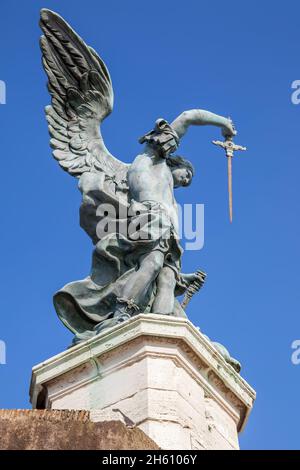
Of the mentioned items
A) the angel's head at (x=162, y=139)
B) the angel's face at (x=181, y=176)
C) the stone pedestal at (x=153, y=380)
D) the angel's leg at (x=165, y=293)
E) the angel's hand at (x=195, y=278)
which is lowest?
the stone pedestal at (x=153, y=380)

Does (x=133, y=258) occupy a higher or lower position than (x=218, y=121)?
lower

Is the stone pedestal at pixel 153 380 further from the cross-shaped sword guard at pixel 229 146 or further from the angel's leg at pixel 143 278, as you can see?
the cross-shaped sword guard at pixel 229 146

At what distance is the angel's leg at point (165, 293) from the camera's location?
26.5ft

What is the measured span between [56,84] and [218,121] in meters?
1.75

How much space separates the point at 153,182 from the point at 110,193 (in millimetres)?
422

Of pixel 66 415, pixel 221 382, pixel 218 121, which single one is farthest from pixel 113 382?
pixel 218 121

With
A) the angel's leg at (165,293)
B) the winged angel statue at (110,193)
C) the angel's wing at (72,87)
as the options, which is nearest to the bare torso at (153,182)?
the winged angel statue at (110,193)

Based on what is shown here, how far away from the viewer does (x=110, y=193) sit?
8.90 metres

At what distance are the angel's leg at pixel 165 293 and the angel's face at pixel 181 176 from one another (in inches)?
50.6

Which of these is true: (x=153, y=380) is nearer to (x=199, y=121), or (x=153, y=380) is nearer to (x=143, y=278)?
(x=143, y=278)

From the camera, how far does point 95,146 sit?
991cm
